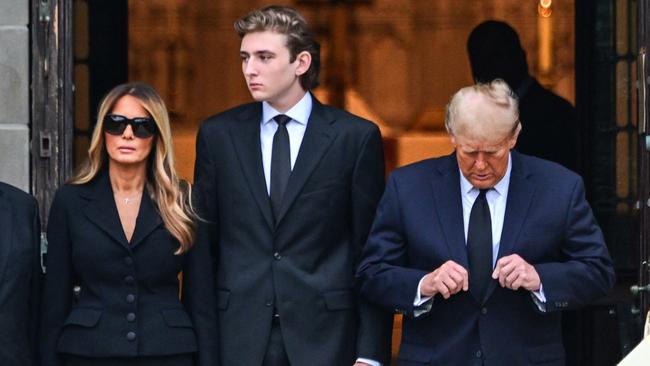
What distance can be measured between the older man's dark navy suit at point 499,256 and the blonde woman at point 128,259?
0.69 meters

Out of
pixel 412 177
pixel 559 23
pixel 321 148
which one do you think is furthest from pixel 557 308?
pixel 559 23

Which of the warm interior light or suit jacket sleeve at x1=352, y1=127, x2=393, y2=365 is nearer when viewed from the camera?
suit jacket sleeve at x1=352, y1=127, x2=393, y2=365

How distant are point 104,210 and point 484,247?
4.75 feet

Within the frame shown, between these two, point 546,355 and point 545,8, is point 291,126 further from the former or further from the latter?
point 545,8

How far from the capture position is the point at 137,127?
6.11 metres

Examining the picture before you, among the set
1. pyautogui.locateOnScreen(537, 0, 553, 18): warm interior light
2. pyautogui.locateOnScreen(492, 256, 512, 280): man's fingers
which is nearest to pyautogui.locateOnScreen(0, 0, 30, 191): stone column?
pyautogui.locateOnScreen(492, 256, 512, 280): man's fingers

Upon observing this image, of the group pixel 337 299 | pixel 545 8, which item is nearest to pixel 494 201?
→ pixel 337 299

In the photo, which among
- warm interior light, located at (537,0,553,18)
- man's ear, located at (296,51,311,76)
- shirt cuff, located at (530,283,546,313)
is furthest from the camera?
warm interior light, located at (537,0,553,18)

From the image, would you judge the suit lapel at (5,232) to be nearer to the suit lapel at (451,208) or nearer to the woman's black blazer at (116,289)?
the woman's black blazer at (116,289)

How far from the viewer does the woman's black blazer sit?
603 centimetres

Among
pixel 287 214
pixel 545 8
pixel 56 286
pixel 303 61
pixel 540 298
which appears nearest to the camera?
pixel 540 298

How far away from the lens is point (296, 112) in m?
6.46

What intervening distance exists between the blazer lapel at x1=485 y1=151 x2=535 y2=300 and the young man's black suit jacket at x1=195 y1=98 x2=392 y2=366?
593 millimetres

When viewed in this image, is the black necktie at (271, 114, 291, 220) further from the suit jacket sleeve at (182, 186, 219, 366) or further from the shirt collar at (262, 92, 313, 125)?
the suit jacket sleeve at (182, 186, 219, 366)
